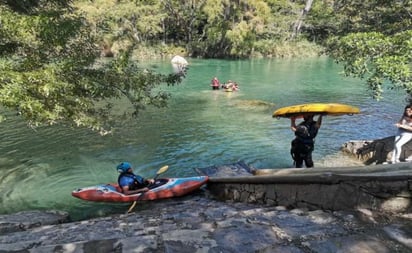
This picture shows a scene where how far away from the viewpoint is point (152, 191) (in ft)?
28.6

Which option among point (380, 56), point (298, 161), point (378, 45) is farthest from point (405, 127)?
point (298, 161)

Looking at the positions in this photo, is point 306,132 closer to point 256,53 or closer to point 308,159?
point 308,159

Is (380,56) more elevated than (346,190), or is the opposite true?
(380,56)

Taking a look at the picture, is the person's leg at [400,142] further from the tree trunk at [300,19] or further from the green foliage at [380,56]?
the tree trunk at [300,19]

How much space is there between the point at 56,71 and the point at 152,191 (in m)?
3.14

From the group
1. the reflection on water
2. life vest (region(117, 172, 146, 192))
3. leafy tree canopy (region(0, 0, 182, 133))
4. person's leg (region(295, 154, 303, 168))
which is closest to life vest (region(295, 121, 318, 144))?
person's leg (region(295, 154, 303, 168))

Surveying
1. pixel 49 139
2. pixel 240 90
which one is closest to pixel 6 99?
Result: pixel 49 139

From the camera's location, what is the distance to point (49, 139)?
563 inches

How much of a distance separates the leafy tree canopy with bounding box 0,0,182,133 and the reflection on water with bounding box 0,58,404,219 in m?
2.10

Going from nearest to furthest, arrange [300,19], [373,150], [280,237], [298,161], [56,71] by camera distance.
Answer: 1. [280,237]
2. [56,71]
3. [298,161]
4. [373,150]
5. [300,19]

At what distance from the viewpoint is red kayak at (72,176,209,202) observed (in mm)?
8602

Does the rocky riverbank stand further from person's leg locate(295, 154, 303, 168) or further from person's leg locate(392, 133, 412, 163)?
person's leg locate(392, 133, 412, 163)

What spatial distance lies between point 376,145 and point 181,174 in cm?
546

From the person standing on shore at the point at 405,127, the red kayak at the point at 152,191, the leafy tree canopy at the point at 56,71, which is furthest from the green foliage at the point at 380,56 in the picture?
the red kayak at the point at 152,191
